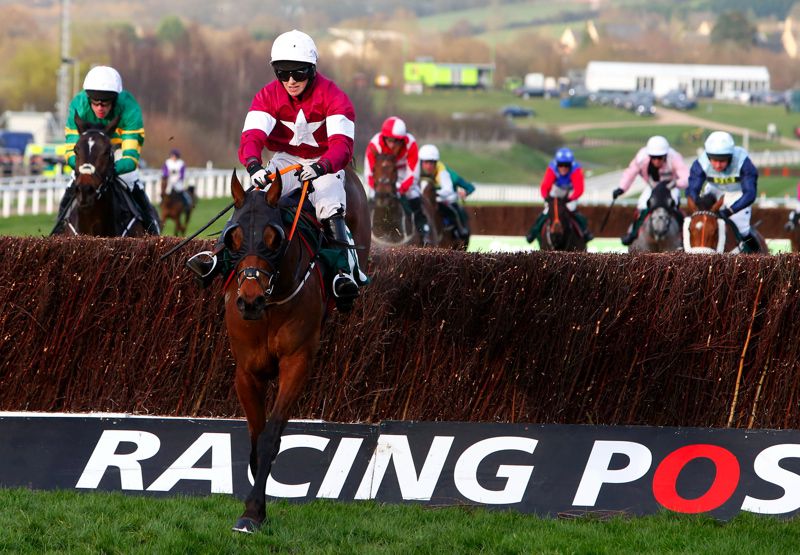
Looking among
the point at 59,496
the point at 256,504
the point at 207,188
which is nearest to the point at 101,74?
the point at 59,496

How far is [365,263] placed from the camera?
7.57 meters

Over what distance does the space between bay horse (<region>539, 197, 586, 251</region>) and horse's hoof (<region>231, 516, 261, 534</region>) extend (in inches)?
426

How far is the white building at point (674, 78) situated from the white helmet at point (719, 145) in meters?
84.8

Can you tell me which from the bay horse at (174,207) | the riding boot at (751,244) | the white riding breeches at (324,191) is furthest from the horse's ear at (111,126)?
the bay horse at (174,207)

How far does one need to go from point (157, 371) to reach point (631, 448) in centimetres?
268

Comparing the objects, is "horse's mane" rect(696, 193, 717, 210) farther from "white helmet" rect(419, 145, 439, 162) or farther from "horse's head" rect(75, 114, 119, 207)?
"white helmet" rect(419, 145, 439, 162)

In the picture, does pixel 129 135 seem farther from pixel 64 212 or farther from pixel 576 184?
pixel 576 184

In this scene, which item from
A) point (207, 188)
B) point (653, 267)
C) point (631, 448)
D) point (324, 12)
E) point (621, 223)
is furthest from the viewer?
point (324, 12)

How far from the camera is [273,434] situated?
20.5 ft

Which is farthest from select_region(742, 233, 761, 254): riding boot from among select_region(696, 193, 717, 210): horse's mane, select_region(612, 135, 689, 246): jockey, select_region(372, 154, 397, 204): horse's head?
select_region(372, 154, 397, 204): horse's head

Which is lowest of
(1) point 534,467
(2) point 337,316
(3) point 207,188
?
(3) point 207,188

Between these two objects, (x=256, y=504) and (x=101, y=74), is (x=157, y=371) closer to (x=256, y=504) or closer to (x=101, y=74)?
(x=256, y=504)

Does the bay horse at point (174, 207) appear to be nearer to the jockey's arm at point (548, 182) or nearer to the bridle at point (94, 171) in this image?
the jockey's arm at point (548, 182)

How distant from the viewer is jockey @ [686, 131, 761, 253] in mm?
12164
